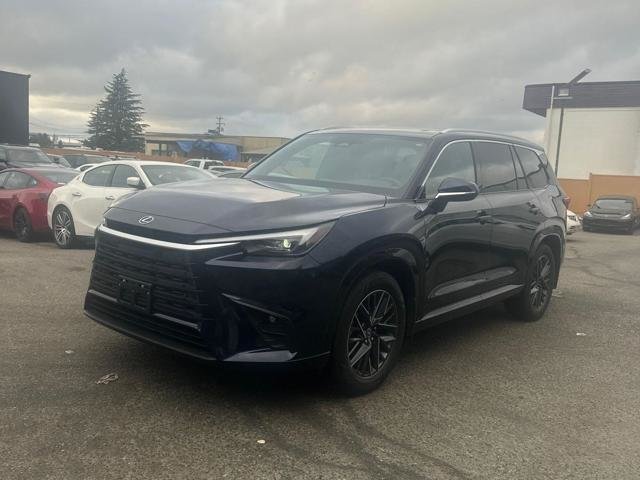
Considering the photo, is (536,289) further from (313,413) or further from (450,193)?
(313,413)

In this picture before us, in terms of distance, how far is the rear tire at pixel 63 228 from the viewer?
988 centimetres

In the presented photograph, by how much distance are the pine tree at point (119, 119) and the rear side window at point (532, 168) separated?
64920 millimetres

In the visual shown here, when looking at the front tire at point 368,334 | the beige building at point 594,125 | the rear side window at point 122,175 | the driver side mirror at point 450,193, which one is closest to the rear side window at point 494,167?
the driver side mirror at point 450,193

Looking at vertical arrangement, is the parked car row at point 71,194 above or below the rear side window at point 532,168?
below

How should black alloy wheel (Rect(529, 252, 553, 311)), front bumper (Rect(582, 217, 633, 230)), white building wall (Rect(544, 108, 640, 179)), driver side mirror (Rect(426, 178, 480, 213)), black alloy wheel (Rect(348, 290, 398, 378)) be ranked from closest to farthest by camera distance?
black alloy wheel (Rect(348, 290, 398, 378)) < driver side mirror (Rect(426, 178, 480, 213)) < black alloy wheel (Rect(529, 252, 553, 311)) < front bumper (Rect(582, 217, 633, 230)) < white building wall (Rect(544, 108, 640, 179))

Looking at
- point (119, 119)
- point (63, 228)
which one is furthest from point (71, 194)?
point (119, 119)

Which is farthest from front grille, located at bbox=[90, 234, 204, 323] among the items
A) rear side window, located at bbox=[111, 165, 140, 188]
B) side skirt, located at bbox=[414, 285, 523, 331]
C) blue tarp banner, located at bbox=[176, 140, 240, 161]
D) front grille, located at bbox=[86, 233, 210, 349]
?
blue tarp banner, located at bbox=[176, 140, 240, 161]

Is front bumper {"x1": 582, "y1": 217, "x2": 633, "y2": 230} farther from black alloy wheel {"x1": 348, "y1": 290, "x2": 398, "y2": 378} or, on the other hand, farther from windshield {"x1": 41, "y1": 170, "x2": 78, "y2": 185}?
black alloy wheel {"x1": 348, "y1": 290, "x2": 398, "y2": 378}

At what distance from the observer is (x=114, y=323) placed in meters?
3.95

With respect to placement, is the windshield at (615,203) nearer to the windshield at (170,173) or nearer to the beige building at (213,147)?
the beige building at (213,147)

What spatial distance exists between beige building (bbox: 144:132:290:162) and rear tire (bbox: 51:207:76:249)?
15.1 m

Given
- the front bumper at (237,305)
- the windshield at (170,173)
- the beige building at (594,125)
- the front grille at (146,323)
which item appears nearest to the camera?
the front bumper at (237,305)

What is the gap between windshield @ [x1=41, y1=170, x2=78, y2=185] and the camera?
430 inches

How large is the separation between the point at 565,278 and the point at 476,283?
202 inches
